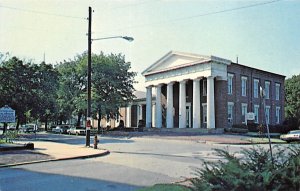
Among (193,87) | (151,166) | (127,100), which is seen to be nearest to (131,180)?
(151,166)

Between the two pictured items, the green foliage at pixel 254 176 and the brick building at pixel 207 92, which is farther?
the brick building at pixel 207 92

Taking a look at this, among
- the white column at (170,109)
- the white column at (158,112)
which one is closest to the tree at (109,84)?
the white column at (158,112)

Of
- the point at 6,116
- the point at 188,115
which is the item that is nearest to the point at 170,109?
the point at 188,115

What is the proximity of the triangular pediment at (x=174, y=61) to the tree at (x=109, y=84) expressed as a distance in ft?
11.9

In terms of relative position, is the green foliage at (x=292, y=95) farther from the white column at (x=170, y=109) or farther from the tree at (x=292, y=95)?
the white column at (x=170, y=109)

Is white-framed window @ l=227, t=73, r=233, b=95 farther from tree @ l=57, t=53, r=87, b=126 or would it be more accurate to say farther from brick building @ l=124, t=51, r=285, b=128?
tree @ l=57, t=53, r=87, b=126

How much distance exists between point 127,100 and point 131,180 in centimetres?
4163

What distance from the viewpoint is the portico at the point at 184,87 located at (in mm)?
40775

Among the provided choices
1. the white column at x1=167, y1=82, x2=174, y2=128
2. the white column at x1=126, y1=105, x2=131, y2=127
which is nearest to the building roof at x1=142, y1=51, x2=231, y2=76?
the white column at x1=167, y1=82, x2=174, y2=128

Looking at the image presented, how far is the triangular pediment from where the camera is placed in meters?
42.9

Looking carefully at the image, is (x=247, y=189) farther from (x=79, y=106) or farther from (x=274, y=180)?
(x=79, y=106)

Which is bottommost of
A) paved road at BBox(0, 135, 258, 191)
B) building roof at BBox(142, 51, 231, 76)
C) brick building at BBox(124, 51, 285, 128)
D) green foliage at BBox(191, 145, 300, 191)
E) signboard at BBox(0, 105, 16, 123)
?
paved road at BBox(0, 135, 258, 191)

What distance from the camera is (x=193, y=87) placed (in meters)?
43.5

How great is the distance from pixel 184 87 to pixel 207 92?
4.69 metres
